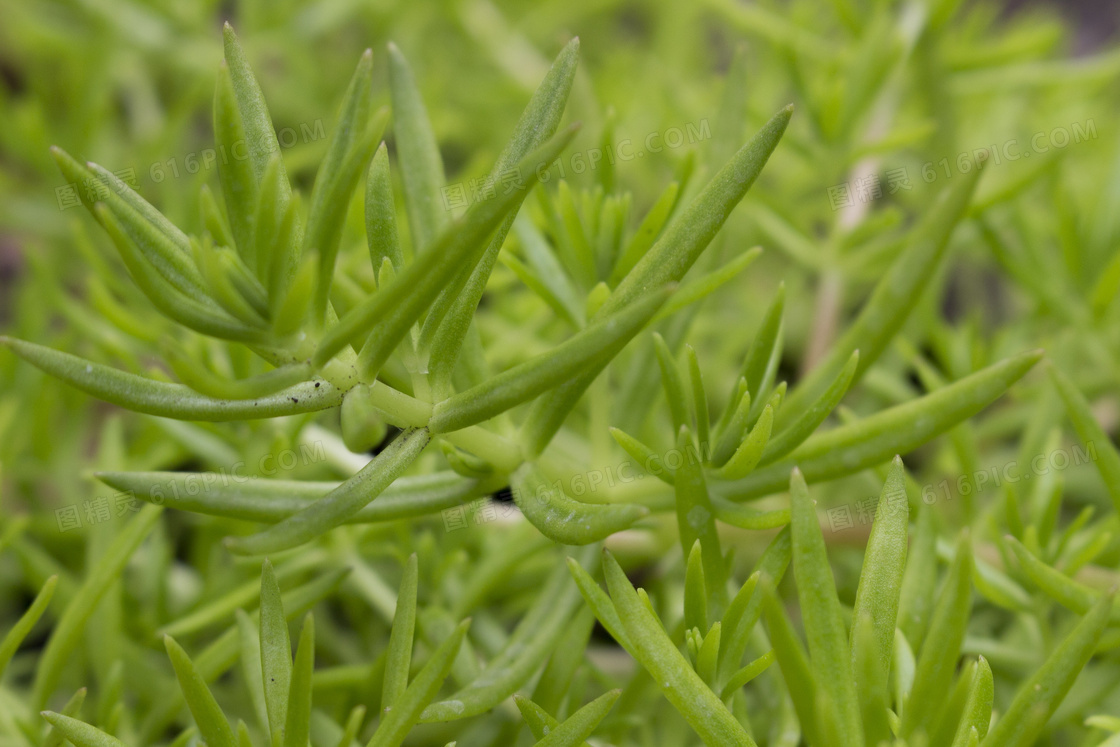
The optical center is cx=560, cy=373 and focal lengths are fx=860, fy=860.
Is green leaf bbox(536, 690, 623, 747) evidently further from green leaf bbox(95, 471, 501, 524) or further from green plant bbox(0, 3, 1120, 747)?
green leaf bbox(95, 471, 501, 524)

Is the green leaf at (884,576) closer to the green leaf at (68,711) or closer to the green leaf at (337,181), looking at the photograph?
the green leaf at (337,181)

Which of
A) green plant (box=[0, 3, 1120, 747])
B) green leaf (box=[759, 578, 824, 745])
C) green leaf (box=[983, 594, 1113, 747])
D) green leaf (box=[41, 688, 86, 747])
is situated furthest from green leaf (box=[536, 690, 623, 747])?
green leaf (box=[41, 688, 86, 747])

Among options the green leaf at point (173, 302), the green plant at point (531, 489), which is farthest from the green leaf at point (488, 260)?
the green leaf at point (173, 302)

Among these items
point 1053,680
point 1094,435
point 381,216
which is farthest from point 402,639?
point 1094,435

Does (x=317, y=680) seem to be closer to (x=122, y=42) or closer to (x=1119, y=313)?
(x=1119, y=313)

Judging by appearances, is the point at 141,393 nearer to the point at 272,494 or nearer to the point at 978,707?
the point at 272,494

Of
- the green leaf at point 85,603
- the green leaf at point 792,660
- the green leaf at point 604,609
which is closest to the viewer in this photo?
the green leaf at point 792,660

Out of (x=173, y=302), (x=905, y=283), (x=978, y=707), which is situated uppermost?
(x=173, y=302)
